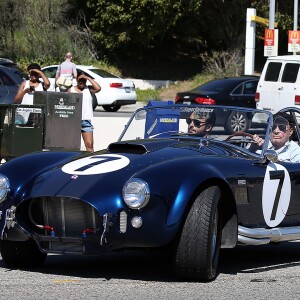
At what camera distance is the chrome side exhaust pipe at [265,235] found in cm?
757

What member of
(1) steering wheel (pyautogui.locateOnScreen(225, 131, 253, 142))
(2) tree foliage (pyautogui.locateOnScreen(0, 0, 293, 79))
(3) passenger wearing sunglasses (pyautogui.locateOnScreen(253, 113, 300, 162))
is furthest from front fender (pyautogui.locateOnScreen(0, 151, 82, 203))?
(2) tree foliage (pyautogui.locateOnScreen(0, 0, 293, 79))

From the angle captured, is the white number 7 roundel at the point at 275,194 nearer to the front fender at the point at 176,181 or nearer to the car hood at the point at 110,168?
the car hood at the point at 110,168

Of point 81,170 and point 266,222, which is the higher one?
point 81,170

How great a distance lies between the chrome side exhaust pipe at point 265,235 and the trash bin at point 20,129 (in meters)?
7.90

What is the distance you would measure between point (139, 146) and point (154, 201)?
3.13 feet

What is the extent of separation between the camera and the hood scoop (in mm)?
7637

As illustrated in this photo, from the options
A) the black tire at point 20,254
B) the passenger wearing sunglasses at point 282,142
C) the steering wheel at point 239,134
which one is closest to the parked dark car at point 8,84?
the passenger wearing sunglasses at point 282,142

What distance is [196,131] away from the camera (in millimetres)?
8500

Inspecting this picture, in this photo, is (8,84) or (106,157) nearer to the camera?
(106,157)

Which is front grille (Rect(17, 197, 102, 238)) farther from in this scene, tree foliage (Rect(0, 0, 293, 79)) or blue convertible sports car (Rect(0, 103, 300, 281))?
tree foliage (Rect(0, 0, 293, 79))

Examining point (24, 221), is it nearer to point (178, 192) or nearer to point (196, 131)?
point (178, 192)

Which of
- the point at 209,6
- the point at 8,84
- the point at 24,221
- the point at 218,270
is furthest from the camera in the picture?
the point at 209,6

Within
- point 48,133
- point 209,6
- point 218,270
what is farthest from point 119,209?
point 209,6

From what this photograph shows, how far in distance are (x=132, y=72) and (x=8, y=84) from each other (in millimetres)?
26845
